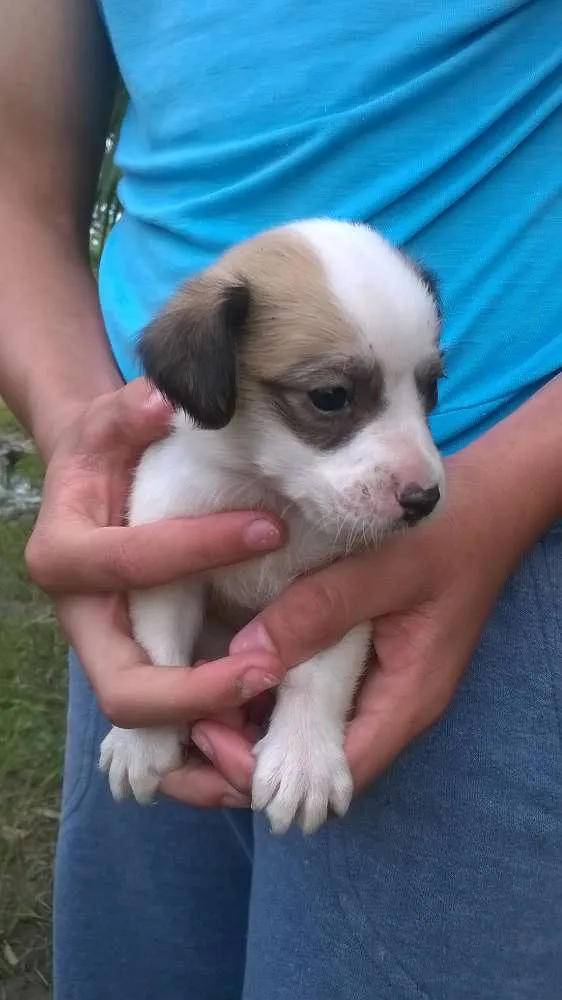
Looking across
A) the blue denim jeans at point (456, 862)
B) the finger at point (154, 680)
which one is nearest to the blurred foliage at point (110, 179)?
the finger at point (154, 680)

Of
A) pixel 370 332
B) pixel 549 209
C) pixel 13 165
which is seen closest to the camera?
pixel 370 332

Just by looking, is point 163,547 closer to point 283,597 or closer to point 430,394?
point 283,597

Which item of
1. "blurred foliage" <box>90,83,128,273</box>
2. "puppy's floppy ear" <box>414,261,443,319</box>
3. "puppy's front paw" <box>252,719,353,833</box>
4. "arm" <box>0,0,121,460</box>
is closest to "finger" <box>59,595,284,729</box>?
"puppy's front paw" <box>252,719,353,833</box>

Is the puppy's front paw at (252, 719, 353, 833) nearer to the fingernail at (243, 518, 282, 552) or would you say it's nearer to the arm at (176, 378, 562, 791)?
the arm at (176, 378, 562, 791)

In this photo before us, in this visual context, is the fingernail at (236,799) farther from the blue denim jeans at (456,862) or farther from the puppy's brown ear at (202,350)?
the puppy's brown ear at (202,350)

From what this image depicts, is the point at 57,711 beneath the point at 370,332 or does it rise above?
beneath

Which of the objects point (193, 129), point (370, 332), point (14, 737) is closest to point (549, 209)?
point (370, 332)

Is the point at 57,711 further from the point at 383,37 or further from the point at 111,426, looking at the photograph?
the point at 383,37
